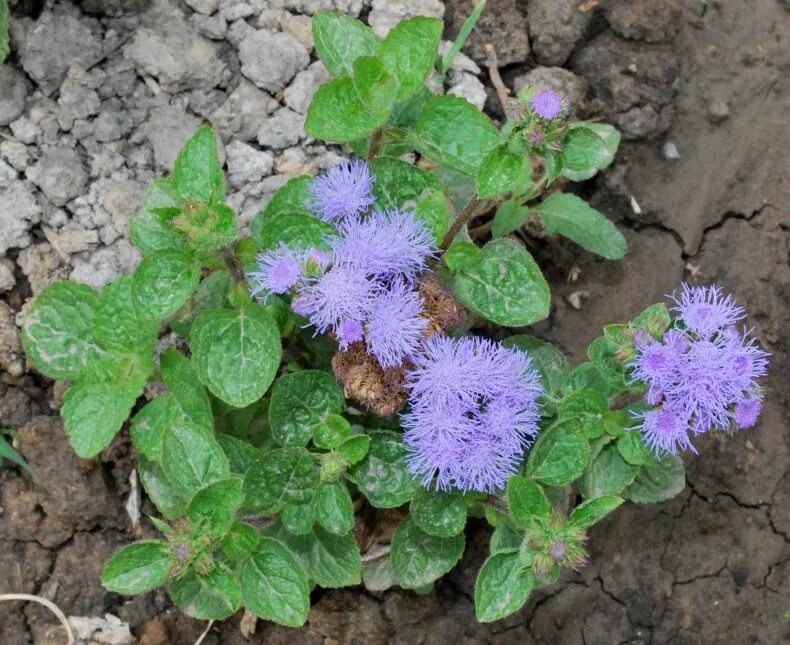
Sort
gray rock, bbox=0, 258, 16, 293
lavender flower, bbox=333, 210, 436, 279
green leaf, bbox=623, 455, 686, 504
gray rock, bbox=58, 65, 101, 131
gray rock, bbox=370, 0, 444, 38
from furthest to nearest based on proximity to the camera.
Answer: gray rock, bbox=370, 0, 444, 38 < gray rock, bbox=58, 65, 101, 131 < gray rock, bbox=0, 258, 16, 293 < green leaf, bbox=623, 455, 686, 504 < lavender flower, bbox=333, 210, 436, 279

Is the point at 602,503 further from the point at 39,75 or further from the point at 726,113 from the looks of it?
the point at 39,75

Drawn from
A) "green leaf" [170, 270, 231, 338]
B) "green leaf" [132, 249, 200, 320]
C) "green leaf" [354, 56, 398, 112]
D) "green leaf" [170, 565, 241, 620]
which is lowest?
"green leaf" [170, 565, 241, 620]

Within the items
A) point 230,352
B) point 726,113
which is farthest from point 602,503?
point 726,113

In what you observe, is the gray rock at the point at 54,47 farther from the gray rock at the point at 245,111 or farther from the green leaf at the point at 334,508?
the green leaf at the point at 334,508

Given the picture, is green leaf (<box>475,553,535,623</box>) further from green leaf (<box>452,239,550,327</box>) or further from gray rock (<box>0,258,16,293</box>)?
gray rock (<box>0,258,16,293</box>)

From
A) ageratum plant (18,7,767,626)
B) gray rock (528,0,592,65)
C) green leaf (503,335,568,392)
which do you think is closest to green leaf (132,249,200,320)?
ageratum plant (18,7,767,626)

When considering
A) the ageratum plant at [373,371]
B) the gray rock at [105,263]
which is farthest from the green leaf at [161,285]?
the gray rock at [105,263]
